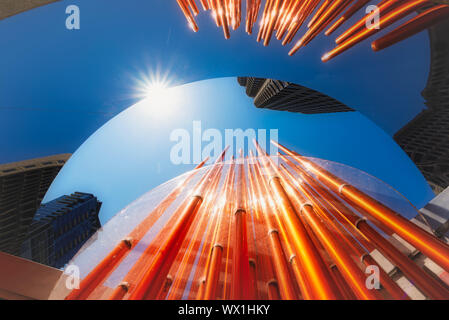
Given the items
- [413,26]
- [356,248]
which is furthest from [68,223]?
[413,26]

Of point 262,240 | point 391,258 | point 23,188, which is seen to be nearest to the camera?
point 391,258

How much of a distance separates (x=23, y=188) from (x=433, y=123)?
17226mm

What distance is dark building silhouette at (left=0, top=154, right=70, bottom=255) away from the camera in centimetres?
557

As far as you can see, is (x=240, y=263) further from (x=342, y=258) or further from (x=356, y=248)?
(x=356, y=248)

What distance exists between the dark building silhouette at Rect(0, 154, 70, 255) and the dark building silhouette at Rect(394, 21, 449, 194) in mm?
12991

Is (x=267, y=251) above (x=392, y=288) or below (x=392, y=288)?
below

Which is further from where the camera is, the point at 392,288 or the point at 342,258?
the point at 342,258

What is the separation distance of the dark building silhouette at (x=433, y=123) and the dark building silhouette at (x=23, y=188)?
1299 centimetres

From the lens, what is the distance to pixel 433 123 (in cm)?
833

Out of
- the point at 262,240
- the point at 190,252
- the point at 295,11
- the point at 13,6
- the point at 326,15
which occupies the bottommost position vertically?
the point at 190,252

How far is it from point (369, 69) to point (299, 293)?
25.7 ft

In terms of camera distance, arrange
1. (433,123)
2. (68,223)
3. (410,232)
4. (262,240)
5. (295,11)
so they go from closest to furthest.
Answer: (410,232) < (262,240) < (295,11) < (433,123) < (68,223)

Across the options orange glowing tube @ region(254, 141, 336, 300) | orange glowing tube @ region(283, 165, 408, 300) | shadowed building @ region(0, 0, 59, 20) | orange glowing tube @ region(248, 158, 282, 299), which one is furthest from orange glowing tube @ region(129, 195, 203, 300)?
shadowed building @ region(0, 0, 59, 20)

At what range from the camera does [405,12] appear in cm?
189
